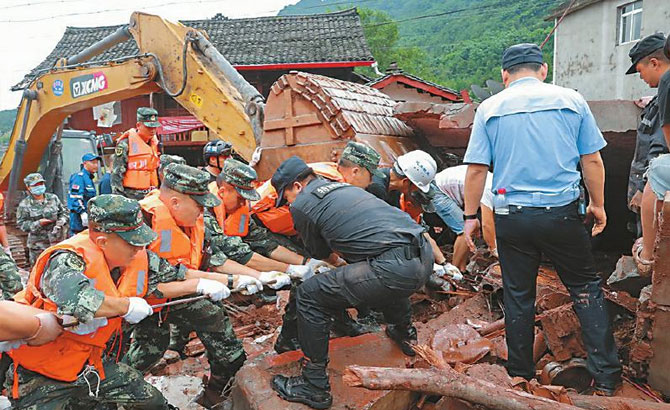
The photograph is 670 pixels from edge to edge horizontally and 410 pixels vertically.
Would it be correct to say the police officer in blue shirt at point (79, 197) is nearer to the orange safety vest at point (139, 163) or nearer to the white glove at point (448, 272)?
the orange safety vest at point (139, 163)

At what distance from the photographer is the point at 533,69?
10.1ft

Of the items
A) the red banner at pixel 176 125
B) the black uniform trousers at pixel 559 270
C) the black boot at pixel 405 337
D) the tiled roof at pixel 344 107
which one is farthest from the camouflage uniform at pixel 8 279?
the red banner at pixel 176 125

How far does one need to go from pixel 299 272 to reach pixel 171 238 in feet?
3.77

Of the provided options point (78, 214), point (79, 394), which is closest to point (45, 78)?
point (78, 214)

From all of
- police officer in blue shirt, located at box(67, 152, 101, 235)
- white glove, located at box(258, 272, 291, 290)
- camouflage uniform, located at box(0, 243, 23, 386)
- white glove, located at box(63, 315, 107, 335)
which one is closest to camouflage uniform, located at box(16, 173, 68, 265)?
police officer in blue shirt, located at box(67, 152, 101, 235)

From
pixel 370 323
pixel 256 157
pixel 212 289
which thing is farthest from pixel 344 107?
pixel 212 289

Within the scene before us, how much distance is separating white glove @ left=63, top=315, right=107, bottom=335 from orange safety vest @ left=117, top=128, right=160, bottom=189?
3972 millimetres

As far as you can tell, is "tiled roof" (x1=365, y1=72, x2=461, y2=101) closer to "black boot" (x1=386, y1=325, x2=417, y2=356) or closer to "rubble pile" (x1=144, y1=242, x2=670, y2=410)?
"rubble pile" (x1=144, y1=242, x2=670, y2=410)

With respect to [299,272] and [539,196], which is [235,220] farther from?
[539,196]

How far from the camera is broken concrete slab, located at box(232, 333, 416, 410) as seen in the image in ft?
9.52

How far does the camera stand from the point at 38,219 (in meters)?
A: 7.66

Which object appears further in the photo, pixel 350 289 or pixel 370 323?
pixel 370 323

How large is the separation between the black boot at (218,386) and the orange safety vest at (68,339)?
1031 mm

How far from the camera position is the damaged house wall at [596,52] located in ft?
54.4
